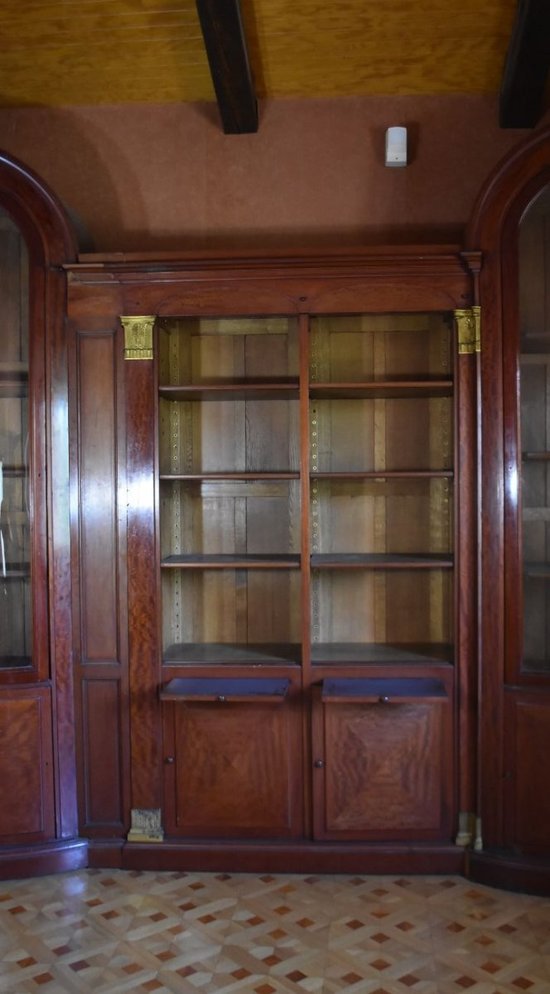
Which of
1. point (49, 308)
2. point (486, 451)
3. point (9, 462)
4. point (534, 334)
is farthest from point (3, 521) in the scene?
point (534, 334)

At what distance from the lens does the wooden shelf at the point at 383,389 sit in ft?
10.9

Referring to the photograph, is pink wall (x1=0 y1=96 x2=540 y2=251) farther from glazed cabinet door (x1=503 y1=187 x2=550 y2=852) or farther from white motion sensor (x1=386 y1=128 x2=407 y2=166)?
glazed cabinet door (x1=503 y1=187 x2=550 y2=852)

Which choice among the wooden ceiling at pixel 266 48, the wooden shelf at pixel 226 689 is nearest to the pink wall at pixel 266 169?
the wooden ceiling at pixel 266 48

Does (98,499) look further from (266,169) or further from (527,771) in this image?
(527,771)

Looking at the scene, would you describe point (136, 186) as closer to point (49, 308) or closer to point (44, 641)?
point (49, 308)

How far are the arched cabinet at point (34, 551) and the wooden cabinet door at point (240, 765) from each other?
1.54ft

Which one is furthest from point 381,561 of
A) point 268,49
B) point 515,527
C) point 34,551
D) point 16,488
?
point 268,49

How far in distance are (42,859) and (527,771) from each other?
Answer: 6.11 ft

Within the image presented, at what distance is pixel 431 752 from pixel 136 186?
2.64 m

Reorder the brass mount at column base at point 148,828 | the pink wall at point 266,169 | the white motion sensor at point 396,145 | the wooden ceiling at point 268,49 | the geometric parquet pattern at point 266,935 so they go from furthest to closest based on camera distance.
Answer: the pink wall at point 266,169 < the white motion sensor at point 396,145 < the brass mount at column base at point 148,828 < the wooden ceiling at point 268,49 < the geometric parquet pattern at point 266,935

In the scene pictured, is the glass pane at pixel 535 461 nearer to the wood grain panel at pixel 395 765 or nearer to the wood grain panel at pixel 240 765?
the wood grain panel at pixel 395 765

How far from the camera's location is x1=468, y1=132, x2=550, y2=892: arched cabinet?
10.6 feet

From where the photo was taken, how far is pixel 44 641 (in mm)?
3393

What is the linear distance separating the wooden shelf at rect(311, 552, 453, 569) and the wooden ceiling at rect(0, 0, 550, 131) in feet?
6.13
